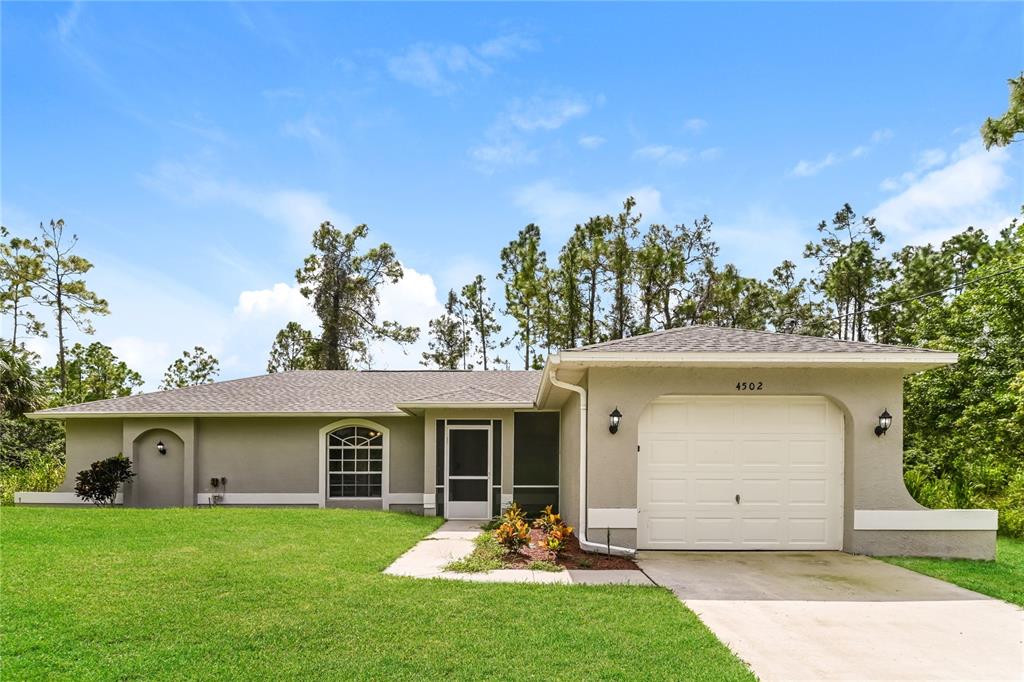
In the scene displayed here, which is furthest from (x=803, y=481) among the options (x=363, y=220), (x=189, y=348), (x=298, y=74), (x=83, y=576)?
(x=189, y=348)

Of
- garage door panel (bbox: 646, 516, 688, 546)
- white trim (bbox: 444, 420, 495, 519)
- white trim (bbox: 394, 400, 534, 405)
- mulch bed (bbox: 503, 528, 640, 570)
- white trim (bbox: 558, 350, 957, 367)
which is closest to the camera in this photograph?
mulch bed (bbox: 503, 528, 640, 570)

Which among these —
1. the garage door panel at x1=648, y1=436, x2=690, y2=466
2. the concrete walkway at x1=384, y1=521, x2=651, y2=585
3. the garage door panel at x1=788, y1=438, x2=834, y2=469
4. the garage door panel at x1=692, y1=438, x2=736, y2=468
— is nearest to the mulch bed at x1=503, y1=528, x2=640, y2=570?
the concrete walkway at x1=384, y1=521, x2=651, y2=585

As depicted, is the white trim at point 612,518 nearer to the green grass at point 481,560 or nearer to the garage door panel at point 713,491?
the garage door panel at point 713,491

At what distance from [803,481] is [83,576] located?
8.99 m

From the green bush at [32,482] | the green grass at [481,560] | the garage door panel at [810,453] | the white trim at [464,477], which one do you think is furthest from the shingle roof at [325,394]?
the garage door panel at [810,453]

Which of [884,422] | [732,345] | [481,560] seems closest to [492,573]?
[481,560]

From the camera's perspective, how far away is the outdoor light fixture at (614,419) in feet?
27.8

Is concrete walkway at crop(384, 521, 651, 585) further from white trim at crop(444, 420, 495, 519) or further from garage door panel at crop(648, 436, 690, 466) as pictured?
white trim at crop(444, 420, 495, 519)

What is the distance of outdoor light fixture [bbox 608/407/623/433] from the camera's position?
8477 millimetres

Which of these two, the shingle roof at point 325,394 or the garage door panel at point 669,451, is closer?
the garage door panel at point 669,451

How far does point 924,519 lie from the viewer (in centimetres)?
863

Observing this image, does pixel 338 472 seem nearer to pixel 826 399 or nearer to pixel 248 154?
pixel 248 154

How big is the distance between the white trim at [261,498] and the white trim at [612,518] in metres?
8.61

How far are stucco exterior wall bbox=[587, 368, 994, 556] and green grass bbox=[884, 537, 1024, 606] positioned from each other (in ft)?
1.00
